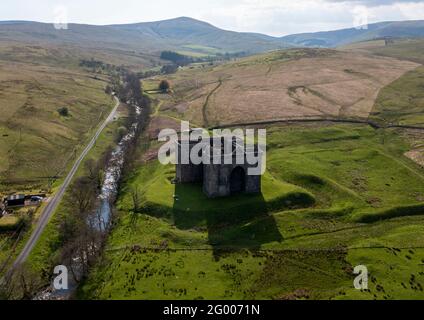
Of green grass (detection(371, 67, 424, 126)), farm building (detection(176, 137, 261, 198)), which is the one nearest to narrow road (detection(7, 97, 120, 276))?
farm building (detection(176, 137, 261, 198))

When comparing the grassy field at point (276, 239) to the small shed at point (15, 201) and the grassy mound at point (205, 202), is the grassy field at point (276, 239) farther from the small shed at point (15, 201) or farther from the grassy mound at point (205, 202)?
the small shed at point (15, 201)

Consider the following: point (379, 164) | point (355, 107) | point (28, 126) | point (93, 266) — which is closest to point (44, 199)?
point (93, 266)

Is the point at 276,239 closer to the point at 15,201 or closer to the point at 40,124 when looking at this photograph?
the point at 15,201

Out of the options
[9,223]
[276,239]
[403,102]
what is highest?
[403,102]

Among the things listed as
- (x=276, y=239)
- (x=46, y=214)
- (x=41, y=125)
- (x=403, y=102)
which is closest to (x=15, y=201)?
(x=46, y=214)

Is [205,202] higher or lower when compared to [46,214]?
higher
